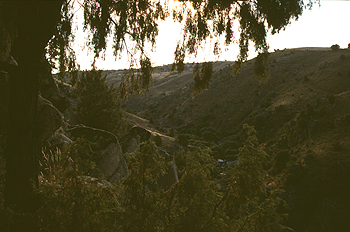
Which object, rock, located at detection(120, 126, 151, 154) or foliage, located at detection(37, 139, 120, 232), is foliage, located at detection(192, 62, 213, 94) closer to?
foliage, located at detection(37, 139, 120, 232)

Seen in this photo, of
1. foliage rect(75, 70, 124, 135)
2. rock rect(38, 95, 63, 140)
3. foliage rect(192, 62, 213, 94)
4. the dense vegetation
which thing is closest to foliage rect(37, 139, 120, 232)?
the dense vegetation

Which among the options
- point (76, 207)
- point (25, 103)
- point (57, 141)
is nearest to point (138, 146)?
point (57, 141)

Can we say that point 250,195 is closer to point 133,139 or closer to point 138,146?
point 138,146

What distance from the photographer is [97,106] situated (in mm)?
22906

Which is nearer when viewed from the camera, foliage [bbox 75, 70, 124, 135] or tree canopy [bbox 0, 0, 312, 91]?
tree canopy [bbox 0, 0, 312, 91]

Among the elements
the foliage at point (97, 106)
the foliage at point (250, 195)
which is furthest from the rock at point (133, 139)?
the foliage at point (250, 195)

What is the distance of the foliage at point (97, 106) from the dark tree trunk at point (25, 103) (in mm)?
17898

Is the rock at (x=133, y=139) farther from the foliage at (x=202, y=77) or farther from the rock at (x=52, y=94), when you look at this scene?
the foliage at (x=202, y=77)

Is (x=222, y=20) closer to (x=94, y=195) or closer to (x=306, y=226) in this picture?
(x=94, y=195)

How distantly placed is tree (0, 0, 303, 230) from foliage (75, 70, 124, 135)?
52.2 ft

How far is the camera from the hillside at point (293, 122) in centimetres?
2676

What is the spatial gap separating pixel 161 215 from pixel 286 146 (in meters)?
38.5

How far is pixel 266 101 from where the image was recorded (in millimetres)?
54094

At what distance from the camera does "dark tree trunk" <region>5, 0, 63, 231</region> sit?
4266mm
